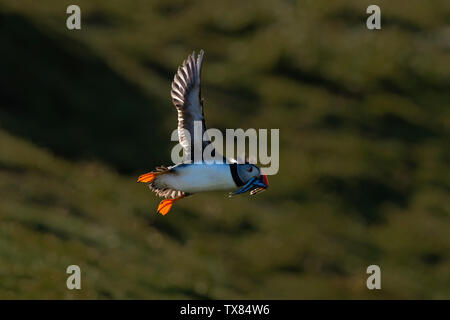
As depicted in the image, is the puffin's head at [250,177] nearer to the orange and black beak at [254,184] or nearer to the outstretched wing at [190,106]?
the orange and black beak at [254,184]

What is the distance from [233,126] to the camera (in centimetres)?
3644

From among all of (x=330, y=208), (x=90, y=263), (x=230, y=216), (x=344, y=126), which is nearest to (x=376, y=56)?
(x=344, y=126)

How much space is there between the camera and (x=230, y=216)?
101 feet

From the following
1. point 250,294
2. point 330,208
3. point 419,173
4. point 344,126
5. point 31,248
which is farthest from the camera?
point 344,126

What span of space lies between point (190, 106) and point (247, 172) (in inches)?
60.1

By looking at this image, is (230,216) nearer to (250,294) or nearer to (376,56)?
(250,294)

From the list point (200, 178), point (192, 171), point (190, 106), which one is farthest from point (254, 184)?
point (190, 106)

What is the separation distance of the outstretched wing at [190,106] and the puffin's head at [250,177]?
950 mm

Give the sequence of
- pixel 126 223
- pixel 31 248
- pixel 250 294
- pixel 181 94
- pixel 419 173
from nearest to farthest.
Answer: pixel 181 94
pixel 31 248
pixel 250 294
pixel 126 223
pixel 419 173

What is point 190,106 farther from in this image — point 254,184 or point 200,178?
point 254,184

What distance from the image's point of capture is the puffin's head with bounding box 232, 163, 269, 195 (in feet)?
43.2

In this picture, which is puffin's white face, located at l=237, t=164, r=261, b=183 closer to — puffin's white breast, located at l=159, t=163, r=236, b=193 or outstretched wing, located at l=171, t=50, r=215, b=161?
puffin's white breast, located at l=159, t=163, r=236, b=193

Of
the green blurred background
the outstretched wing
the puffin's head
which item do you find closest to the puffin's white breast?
the puffin's head
